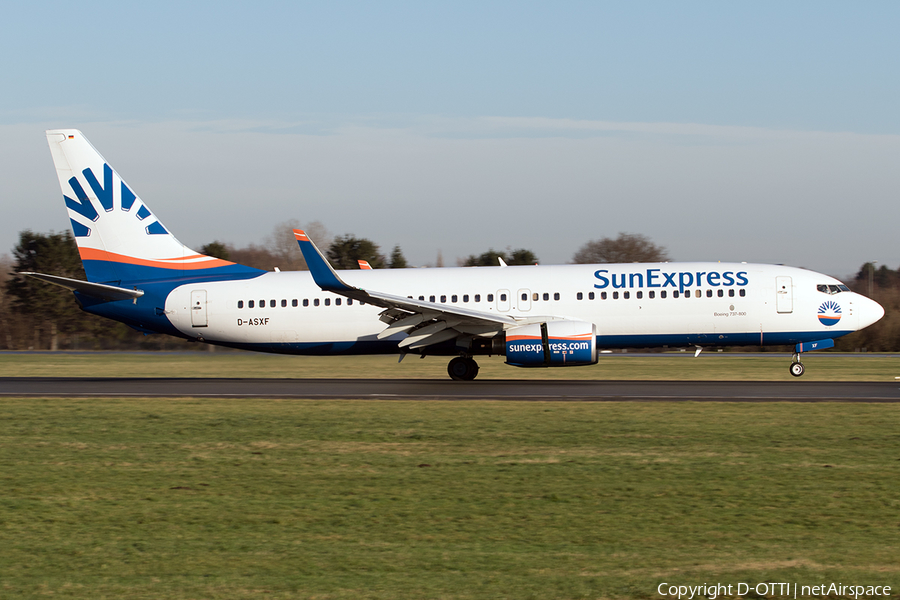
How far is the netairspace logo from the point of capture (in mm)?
5945

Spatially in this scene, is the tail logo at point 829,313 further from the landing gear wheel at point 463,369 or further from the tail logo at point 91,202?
the tail logo at point 91,202

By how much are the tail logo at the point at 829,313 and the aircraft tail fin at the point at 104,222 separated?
19.9 metres

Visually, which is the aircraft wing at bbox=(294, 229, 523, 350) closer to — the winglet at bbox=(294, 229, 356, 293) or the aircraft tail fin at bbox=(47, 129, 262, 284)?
the winglet at bbox=(294, 229, 356, 293)

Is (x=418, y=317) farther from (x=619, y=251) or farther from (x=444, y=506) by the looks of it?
(x=619, y=251)

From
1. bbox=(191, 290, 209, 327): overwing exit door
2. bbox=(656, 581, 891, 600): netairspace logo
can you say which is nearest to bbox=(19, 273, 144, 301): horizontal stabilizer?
bbox=(191, 290, 209, 327): overwing exit door

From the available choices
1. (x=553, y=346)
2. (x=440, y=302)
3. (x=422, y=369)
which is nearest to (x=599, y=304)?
(x=553, y=346)

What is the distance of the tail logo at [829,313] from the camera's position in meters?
25.8

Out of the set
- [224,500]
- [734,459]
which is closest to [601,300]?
[734,459]

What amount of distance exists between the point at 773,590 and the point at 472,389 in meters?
16.6

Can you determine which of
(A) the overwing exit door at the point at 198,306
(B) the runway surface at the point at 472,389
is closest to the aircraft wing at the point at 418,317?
(B) the runway surface at the point at 472,389

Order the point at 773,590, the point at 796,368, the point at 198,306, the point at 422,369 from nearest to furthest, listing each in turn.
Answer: the point at 773,590 < the point at 796,368 < the point at 198,306 < the point at 422,369

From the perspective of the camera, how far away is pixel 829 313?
2583 centimetres

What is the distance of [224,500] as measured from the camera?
30.1 ft

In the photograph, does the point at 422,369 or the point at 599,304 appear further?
the point at 422,369
